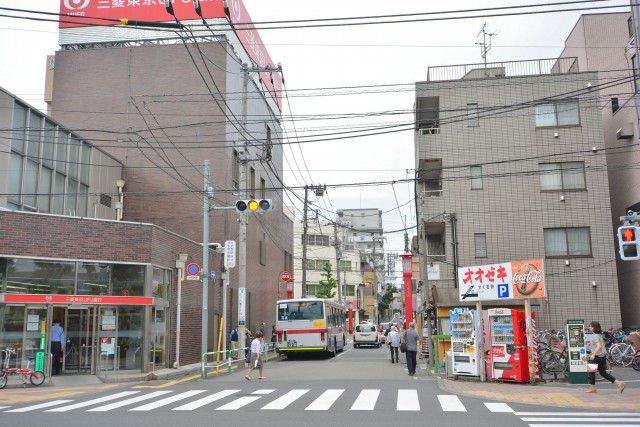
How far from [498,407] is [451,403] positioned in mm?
1087

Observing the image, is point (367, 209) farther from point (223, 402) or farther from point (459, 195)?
point (223, 402)

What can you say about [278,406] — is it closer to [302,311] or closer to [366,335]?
[302,311]

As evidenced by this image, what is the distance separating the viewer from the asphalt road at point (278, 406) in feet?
35.1

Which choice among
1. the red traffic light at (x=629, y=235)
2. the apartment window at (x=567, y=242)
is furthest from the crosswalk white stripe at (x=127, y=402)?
the apartment window at (x=567, y=242)

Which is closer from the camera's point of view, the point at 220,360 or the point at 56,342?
the point at 56,342

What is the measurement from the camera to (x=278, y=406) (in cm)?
1272

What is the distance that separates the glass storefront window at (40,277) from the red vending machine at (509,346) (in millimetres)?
13825

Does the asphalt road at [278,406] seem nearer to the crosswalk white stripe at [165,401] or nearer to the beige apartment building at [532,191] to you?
the crosswalk white stripe at [165,401]

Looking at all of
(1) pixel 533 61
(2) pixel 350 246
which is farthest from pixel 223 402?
(2) pixel 350 246

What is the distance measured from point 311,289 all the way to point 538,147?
47.2 meters

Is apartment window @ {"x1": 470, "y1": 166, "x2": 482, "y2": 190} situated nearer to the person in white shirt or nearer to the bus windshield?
the person in white shirt

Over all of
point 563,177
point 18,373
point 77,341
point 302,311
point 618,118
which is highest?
point 618,118

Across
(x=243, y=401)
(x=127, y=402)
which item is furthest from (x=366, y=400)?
(x=127, y=402)

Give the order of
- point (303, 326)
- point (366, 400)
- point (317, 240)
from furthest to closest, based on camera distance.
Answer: point (317, 240) → point (303, 326) → point (366, 400)
